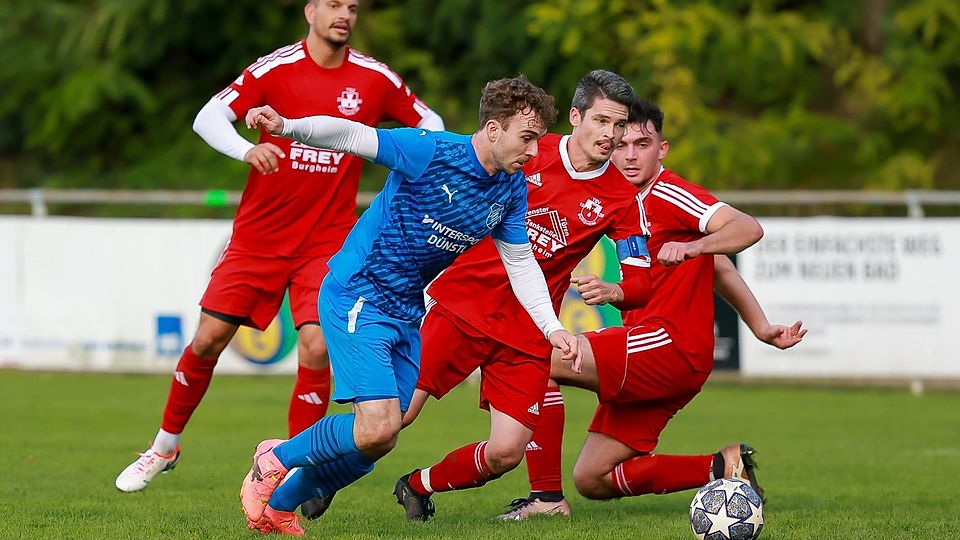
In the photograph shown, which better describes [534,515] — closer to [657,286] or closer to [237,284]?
[657,286]

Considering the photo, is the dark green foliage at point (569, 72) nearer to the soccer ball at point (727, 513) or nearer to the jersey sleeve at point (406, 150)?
the soccer ball at point (727, 513)

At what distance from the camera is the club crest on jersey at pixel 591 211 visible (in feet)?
20.5

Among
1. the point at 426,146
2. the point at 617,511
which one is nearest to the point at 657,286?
the point at 617,511

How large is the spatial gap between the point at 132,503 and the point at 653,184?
294 centimetres

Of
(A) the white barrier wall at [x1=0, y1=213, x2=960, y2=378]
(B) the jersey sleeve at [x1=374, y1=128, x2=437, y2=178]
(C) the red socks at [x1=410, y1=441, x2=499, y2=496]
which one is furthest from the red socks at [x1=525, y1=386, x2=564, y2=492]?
(A) the white barrier wall at [x1=0, y1=213, x2=960, y2=378]

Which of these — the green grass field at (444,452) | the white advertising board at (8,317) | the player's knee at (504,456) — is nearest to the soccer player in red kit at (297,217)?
the green grass field at (444,452)

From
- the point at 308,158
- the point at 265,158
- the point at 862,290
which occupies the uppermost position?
the point at 308,158

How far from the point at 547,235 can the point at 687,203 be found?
0.70 m

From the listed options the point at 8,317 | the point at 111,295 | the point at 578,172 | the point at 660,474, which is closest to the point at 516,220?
the point at 578,172

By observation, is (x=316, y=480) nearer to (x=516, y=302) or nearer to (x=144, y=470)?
(x=516, y=302)

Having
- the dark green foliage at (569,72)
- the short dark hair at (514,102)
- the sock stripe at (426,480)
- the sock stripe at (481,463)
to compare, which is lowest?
the sock stripe at (426,480)

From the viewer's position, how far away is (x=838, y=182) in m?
19.2

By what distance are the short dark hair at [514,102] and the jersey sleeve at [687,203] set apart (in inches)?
51.1

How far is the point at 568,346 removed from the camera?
549 centimetres
